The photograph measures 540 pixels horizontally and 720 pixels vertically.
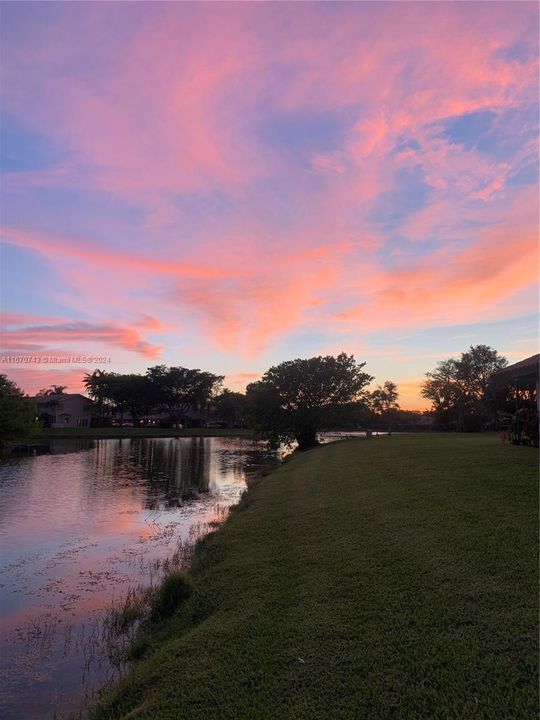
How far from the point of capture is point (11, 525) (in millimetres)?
16859

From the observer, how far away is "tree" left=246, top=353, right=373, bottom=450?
145 ft

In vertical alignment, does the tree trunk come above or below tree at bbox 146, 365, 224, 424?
below

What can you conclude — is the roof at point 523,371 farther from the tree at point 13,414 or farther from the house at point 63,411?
the house at point 63,411

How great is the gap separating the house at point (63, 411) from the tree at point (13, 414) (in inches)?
1513

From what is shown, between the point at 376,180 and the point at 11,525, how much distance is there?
783 inches

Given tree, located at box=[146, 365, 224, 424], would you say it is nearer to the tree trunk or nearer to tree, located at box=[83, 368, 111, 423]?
tree, located at box=[83, 368, 111, 423]

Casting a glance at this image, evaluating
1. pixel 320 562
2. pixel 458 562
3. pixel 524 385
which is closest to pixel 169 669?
pixel 320 562

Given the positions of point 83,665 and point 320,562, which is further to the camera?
point 320,562

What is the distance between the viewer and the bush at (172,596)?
27.8 feet

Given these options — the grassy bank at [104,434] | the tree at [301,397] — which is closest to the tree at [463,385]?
the tree at [301,397]

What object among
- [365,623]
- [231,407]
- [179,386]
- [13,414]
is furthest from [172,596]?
[231,407]

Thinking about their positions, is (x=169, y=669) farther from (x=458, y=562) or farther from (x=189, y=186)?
(x=189, y=186)

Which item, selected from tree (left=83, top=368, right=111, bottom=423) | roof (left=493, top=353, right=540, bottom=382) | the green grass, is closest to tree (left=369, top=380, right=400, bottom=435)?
tree (left=83, top=368, right=111, bottom=423)

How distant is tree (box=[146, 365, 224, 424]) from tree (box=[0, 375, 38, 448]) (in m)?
48.4
